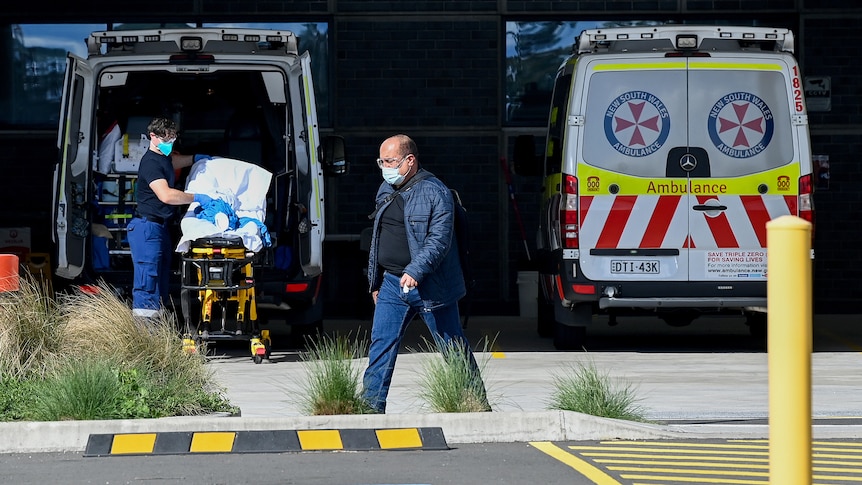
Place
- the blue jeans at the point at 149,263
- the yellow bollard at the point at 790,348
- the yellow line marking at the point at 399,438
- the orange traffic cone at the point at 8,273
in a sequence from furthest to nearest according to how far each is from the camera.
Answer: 1. the blue jeans at the point at 149,263
2. the orange traffic cone at the point at 8,273
3. the yellow line marking at the point at 399,438
4. the yellow bollard at the point at 790,348

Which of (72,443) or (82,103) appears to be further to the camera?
(82,103)

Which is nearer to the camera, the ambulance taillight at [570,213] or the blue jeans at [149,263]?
the blue jeans at [149,263]

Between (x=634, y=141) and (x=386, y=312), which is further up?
(x=634, y=141)

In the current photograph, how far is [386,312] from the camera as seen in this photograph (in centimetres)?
873

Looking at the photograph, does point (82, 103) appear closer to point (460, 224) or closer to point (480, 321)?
point (460, 224)

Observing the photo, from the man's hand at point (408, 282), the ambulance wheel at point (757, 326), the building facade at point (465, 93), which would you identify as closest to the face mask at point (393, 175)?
the man's hand at point (408, 282)

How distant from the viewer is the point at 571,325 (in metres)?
13.5

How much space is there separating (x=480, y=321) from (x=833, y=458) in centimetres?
965

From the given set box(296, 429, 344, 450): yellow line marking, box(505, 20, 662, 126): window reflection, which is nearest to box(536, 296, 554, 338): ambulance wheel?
box(505, 20, 662, 126): window reflection

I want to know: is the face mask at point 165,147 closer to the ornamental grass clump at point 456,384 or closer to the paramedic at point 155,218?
the paramedic at point 155,218

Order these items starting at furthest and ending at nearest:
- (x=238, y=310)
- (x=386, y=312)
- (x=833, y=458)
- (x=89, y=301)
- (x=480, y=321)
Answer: (x=480, y=321) → (x=238, y=310) → (x=89, y=301) → (x=386, y=312) → (x=833, y=458)

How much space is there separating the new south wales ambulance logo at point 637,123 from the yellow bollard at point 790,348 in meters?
8.36

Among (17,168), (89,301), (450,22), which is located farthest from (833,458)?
(17,168)

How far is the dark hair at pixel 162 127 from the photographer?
12.1 m
